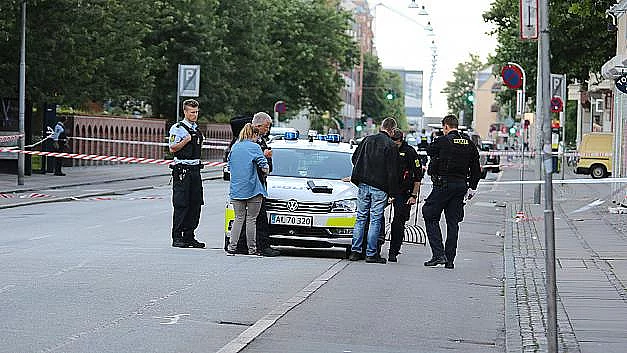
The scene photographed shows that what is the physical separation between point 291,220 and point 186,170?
5.45 feet

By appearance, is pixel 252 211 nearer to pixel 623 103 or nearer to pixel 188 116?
pixel 188 116

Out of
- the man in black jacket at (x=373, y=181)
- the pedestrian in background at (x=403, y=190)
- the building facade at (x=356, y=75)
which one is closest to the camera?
the man in black jacket at (x=373, y=181)

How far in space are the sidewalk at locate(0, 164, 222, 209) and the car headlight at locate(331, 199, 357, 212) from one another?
452 inches

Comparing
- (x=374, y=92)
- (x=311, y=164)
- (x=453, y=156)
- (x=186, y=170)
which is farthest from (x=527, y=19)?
(x=374, y=92)

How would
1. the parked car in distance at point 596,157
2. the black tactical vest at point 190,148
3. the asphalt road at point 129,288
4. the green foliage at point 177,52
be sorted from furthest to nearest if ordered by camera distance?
the parked car in distance at point 596,157, the green foliage at point 177,52, the black tactical vest at point 190,148, the asphalt road at point 129,288

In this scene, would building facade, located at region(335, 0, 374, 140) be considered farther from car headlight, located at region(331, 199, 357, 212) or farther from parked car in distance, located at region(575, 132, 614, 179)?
car headlight, located at region(331, 199, 357, 212)

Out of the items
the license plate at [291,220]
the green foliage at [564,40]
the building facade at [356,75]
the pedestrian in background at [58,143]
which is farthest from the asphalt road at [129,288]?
the building facade at [356,75]

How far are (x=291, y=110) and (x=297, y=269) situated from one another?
61.0m

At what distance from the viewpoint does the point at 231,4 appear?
2532 inches

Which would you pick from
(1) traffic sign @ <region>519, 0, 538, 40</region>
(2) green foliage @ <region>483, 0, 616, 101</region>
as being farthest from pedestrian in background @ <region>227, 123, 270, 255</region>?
(2) green foliage @ <region>483, 0, 616, 101</region>

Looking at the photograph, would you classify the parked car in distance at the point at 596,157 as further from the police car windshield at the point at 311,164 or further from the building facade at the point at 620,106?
the police car windshield at the point at 311,164

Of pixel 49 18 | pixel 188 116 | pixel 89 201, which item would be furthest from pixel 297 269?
pixel 49 18

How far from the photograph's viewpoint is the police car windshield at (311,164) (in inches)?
664

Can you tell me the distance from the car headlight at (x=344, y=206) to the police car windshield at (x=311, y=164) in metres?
0.93
